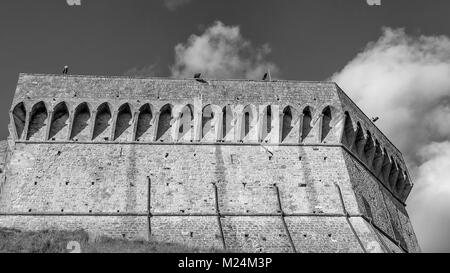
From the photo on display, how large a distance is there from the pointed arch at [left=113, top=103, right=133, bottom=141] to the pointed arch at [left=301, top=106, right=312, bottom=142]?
7.22m

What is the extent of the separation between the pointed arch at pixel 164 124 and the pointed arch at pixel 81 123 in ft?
9.55

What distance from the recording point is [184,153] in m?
25.7

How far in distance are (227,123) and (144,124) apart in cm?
346

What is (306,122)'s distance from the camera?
27.0 m

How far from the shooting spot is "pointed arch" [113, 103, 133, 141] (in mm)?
25922

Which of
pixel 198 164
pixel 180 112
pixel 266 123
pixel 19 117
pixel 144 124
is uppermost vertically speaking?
pixel 180 112

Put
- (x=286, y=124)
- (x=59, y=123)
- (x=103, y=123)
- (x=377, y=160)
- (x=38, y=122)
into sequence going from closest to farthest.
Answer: (x=38, y=122), (x=59, y=123), (x=103, y=123), (x=286, y=124), (x=377, y=160)

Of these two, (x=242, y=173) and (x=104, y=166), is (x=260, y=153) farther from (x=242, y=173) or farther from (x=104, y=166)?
(x=104, y=166)

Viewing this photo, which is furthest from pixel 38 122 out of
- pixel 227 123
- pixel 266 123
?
pixel 266 123

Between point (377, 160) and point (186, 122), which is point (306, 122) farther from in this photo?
point (186, 122)

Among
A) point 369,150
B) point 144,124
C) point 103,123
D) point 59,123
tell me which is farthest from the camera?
point 369,150

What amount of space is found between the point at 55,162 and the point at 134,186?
3309 mm

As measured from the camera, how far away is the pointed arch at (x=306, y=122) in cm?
2665
